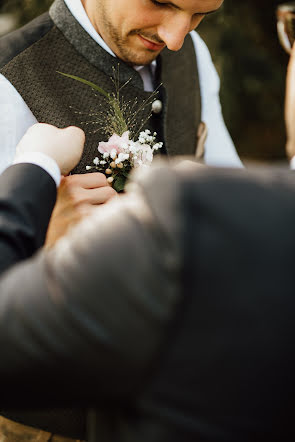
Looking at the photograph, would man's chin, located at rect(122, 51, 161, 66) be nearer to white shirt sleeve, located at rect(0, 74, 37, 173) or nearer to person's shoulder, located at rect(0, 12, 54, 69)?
person's shoulder, located at rect(0, 12, 54, 69)

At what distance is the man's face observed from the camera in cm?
154

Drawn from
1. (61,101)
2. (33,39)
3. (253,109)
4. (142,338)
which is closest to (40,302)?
(142,338)

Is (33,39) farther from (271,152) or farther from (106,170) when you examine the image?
(271,152)

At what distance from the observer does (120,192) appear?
1499 mm

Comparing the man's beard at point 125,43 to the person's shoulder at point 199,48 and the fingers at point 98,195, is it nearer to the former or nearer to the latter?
the person's shoulder at point 199,48

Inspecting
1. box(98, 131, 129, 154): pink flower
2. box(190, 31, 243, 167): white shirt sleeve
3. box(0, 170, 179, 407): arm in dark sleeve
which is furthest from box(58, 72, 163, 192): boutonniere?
box(0, 170, 179, 407): arm in dark sleeve

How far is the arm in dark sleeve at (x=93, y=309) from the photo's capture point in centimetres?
61

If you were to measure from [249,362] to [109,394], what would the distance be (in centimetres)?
19

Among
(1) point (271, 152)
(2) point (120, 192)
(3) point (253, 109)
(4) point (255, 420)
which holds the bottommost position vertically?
(1) point (271, 152)

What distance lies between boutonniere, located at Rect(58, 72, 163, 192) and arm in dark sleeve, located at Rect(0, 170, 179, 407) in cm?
74

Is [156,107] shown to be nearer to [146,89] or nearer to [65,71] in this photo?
[146,89]

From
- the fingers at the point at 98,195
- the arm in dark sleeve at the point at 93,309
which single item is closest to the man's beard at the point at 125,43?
the fingers at the point at 98,195

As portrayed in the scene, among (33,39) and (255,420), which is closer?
(255,420)

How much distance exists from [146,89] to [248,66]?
3235mm
